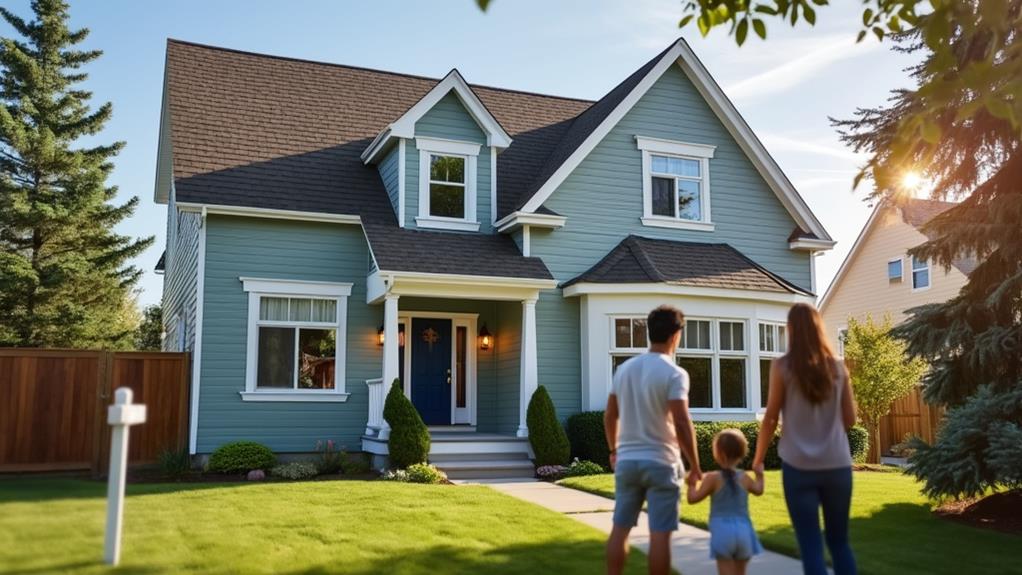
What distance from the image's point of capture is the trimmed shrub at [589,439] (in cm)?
1499

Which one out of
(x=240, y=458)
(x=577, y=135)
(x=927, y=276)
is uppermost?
(x=577, y=135)

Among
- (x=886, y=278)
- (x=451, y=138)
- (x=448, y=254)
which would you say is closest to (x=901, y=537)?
(x=448, y=254)

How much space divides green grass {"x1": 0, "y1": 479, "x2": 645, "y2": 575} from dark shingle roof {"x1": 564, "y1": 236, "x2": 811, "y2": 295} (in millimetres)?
6117

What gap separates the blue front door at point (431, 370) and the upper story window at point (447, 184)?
6.46ft

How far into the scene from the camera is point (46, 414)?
45.0 feet

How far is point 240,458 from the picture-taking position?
46.0ft

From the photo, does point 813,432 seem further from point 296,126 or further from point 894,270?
point 894,270

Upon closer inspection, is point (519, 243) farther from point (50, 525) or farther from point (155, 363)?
point (50, 525)

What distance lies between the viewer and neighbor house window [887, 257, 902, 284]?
29.1m

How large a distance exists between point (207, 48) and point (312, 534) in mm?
13999

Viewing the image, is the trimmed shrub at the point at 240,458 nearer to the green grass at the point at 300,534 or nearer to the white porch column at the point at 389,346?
the white porch column at the point at 389,346

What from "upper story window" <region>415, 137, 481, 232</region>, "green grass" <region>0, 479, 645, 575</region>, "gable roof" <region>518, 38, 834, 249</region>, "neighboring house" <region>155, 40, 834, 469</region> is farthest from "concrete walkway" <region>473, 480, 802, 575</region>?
"gable roof" <region>518, 38, 834, 249</region>

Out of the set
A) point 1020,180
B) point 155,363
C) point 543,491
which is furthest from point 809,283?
point 155,363

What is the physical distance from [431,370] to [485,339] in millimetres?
1160
